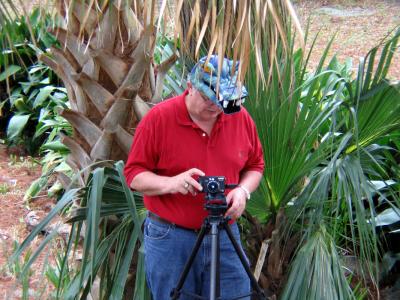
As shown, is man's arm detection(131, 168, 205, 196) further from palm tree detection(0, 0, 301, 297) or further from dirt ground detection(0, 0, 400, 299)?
dirt ground detection(0, 0, 400, 299)

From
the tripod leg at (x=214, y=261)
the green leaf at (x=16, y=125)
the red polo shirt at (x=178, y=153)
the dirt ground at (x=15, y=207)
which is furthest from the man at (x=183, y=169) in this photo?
the green leaf at (x=16, y=125)

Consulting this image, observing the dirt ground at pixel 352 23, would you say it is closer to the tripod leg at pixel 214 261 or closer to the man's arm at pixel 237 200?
the man's arm at pixel 237 200

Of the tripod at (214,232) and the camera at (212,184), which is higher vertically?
the camera at (212,184)

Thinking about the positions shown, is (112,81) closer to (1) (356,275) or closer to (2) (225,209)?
(2) (225,209)

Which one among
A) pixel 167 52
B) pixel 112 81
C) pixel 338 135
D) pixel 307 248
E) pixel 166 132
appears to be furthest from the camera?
pixel 167 52

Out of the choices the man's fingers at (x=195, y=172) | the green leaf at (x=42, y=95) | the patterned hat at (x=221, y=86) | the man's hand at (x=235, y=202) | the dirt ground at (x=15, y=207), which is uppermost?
the patterned hat at (x=221, y=86)

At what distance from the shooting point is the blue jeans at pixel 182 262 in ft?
8.98

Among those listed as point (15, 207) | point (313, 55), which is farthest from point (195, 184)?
point (313, 55)

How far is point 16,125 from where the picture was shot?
23.5ft

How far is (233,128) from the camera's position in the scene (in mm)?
2807

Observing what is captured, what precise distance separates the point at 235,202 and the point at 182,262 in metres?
0.35

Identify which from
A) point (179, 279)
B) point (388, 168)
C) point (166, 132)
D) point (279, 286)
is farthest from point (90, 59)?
point (388, 168)

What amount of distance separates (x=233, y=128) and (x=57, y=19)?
948 mm

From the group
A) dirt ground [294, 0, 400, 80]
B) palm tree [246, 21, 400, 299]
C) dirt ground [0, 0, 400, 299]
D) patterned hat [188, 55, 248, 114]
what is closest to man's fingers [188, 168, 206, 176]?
patterned hat [188, 55, 248, 114]
